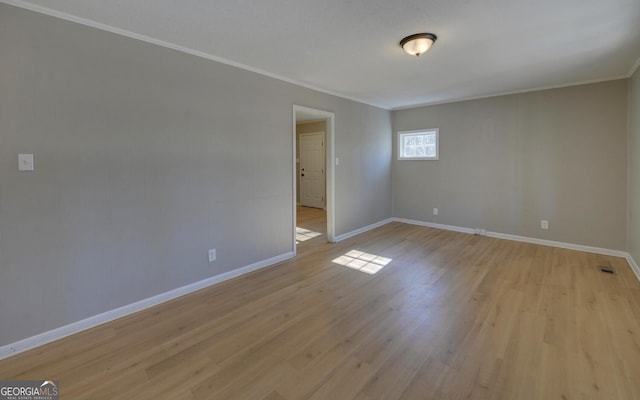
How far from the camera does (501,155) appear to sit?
4.93m

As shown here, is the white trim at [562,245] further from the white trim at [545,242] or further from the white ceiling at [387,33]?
the white ceiling at [387,33]

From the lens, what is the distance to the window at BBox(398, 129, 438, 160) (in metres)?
5.77

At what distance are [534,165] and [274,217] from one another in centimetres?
416

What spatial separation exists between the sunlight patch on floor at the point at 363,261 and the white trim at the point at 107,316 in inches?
49.4

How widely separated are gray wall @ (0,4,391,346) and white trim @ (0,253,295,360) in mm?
55

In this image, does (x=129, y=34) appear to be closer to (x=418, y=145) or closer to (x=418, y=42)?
(x=418, y=42)

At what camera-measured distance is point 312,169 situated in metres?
8.37

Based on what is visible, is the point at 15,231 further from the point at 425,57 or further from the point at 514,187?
the point at 514,187

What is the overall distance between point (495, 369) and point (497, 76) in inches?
141

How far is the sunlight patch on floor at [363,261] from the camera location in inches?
146

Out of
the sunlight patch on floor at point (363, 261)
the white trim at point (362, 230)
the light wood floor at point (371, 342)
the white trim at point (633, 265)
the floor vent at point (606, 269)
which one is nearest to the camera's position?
the light wood floor at point (371, 342)

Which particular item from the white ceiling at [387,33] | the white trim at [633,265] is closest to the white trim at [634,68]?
the white ceiling at [387,33]

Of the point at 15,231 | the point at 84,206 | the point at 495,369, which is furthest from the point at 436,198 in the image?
the point at 15,231

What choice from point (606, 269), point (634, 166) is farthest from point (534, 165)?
point (606, 269)
